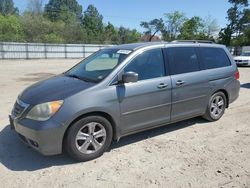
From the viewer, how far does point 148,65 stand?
190 inches

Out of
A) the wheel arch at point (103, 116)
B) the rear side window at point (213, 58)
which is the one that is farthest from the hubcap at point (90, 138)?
the rear side window at point (213, 58)

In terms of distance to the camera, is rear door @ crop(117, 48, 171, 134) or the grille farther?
rear door @ crop(117, 48, 171, 134)

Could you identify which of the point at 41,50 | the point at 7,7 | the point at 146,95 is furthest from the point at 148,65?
the point at 7,7

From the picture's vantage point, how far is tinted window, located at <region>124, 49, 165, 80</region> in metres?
4.68

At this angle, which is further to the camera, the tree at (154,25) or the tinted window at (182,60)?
the tree at (154,25)

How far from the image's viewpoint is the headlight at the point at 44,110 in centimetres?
388

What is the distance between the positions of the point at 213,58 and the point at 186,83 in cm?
119

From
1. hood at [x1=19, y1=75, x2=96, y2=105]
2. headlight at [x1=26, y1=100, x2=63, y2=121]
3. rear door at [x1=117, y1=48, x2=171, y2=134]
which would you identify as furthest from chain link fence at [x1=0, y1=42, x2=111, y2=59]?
headlight at [x1=26, y1=100, x2=63, y2=121]

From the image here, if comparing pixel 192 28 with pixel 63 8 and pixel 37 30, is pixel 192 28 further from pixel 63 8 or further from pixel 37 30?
pixel 63 8

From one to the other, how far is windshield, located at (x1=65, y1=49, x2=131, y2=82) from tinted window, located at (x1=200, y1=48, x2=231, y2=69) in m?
1.84

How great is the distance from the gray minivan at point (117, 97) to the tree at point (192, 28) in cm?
5844

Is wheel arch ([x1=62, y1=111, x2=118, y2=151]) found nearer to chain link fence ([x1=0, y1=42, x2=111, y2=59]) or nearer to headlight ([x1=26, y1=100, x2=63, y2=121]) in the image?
headlight ([x1=26, y1=100, x2=63, y2=121])

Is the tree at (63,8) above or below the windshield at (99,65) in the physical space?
above

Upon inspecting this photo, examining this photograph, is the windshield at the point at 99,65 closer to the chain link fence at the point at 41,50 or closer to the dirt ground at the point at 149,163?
the dirt ground at the point at 149,163
